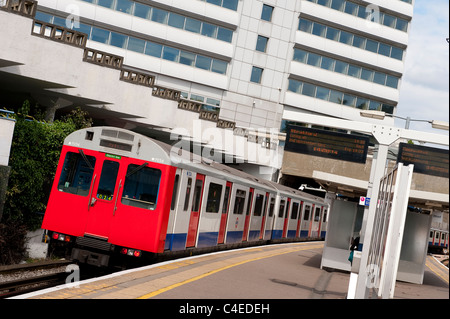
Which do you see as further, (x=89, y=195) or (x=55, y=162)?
(x=55, y=162)

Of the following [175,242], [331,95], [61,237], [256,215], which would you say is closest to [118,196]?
[61,237]

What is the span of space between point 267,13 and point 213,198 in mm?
29822

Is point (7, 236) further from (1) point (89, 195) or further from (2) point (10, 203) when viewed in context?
(1) point (89, 195)

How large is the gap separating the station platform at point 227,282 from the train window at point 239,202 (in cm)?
134

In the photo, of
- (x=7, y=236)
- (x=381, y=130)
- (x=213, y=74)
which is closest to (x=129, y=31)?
(x=213, y=74)

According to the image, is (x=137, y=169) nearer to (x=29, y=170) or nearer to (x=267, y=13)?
(x=29, y=170)

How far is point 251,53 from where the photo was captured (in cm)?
4303

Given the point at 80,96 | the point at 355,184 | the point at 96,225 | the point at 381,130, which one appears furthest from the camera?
the point at 80,96

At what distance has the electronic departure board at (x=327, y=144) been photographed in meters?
14.8

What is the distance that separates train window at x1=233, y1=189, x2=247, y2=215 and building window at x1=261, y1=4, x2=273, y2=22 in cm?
2655

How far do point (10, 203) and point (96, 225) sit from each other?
4.73 metres

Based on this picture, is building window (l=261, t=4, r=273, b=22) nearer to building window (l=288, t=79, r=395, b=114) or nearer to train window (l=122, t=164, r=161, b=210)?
building window (l=288, t=79, r=395, b=114)

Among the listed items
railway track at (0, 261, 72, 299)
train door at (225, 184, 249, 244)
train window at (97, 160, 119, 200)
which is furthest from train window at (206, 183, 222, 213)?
railway track at (0, 261, 72, 299)
